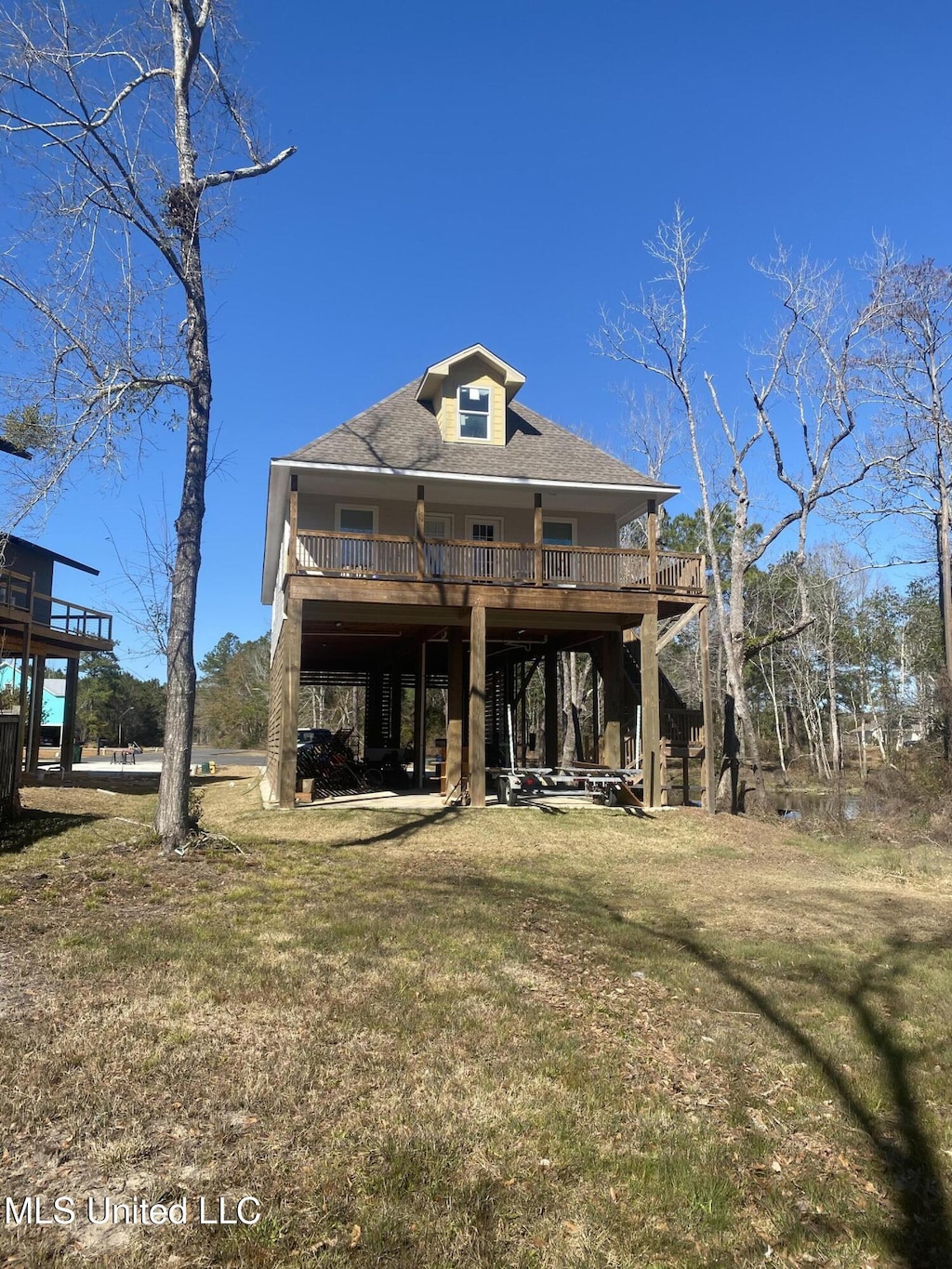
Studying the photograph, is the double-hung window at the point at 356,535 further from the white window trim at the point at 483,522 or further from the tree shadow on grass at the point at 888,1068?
the tree shadow on grass at the point at 888,1068

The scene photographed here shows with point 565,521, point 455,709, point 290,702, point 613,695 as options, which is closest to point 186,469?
point 290,702

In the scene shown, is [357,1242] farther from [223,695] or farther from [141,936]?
[223,695]

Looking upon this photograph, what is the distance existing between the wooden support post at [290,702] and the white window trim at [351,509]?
2.97 meters

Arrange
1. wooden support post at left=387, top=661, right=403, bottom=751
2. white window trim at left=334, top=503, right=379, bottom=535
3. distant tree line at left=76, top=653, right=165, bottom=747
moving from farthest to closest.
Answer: distant tree line at left=76, top=653, right=165, bottom=747 < wooden support post at left=387, top=661, right=403, bottom=751 < white window trim at left=334, top=503, right=379, bottom=535

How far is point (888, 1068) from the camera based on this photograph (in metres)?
4.61

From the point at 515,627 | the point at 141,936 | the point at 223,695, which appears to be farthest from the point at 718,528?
the point at 223,695

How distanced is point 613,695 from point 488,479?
6.01m

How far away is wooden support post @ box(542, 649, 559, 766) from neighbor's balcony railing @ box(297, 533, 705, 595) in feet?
16.2

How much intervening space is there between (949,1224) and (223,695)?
66732 mm

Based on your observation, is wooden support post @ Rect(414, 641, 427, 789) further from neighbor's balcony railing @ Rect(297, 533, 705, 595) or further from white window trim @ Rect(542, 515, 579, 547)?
white window trim @ Rect(542, 515, 579, 547)

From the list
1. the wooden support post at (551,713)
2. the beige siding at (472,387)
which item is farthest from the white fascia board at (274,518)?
the wooden support post at (551,713)

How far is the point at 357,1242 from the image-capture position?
283 centimetres

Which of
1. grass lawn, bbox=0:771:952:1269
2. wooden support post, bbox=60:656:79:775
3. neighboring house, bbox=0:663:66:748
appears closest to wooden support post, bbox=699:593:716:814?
grass lawn, bbox=0:771:952:1269

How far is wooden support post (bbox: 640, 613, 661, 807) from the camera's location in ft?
54.1
